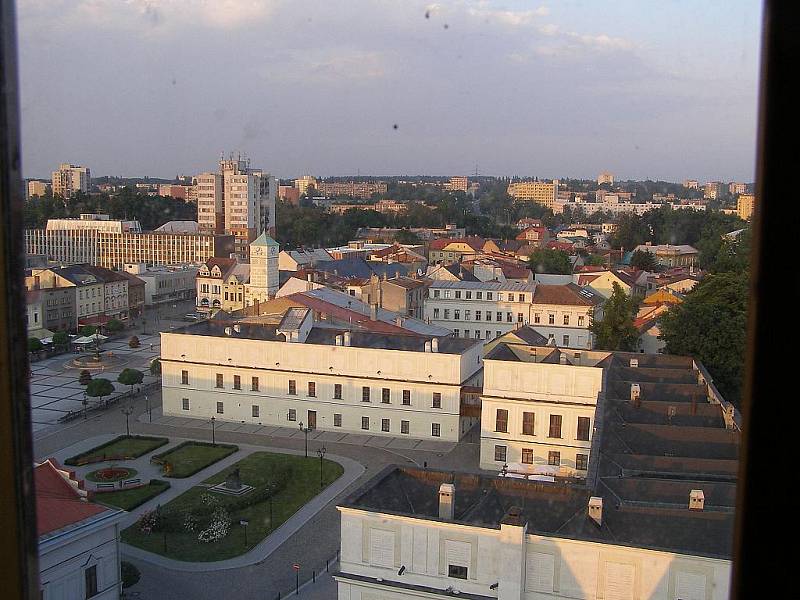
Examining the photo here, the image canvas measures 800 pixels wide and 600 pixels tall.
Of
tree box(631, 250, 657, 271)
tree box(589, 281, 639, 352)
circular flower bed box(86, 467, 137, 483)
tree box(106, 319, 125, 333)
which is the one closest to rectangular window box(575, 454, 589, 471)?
tree box(589, 281, 639, 352)

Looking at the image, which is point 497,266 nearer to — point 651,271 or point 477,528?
point 651,271

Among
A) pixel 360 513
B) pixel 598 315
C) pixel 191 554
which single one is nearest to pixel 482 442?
pixel 191 554

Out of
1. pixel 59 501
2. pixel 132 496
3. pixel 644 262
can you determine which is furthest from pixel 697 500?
pixel 644 262

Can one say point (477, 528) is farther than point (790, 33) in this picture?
Yes

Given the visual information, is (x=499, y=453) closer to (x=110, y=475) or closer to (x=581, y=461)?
(x=581, y=461)

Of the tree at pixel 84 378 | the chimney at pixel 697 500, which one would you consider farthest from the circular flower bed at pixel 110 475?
the chimney at pixel 697 500

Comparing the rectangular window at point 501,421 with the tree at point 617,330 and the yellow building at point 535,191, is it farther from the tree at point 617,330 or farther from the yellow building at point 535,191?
the yellow building at point 535,191

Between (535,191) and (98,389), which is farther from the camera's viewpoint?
(535,191)
